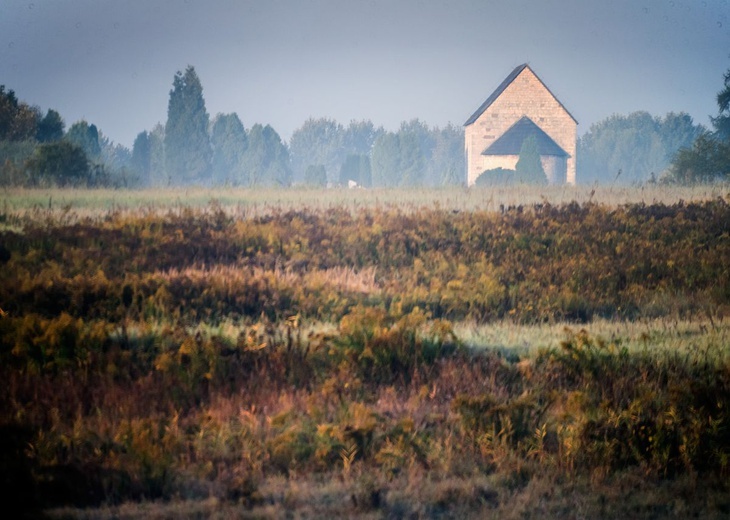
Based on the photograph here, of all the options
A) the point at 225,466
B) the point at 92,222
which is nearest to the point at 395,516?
the point at 225,466

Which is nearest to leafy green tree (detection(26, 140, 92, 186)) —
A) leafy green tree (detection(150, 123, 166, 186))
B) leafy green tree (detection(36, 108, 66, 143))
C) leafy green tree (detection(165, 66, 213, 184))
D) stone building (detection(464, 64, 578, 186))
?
leafy green tree (detection(36, 108, 66, 143))

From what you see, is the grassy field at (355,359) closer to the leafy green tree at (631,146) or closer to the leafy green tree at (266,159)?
the leafy green tree at (266,159)

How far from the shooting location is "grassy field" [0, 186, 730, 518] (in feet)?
16.5

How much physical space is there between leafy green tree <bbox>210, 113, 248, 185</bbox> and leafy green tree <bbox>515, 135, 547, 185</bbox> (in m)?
13.2

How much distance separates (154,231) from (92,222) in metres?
0.89

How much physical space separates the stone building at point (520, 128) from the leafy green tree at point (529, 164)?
0.23 meters

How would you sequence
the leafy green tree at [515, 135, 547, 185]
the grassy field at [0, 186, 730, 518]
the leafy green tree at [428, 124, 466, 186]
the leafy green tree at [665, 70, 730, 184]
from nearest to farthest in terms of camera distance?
the grassy field at [0, 186, 730, 518] → the leafy green tree at [665, 70, 730, 184] → the leafy green tree at [428, 124, 466, 186] → the leafy green tree at [515, 135, 547, 185]

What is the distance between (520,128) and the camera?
25031 millimetres

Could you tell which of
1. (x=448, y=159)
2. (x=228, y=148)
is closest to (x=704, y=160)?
(x=448, y=159)

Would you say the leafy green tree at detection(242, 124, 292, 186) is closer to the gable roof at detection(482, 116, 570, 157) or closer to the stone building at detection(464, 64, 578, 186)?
the stone building at detection(464, 64, 578, 186)

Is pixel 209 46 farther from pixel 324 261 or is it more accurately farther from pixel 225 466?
pixel 225 466

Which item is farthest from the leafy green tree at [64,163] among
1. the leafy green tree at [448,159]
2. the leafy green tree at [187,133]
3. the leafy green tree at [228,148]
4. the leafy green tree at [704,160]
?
the leafy green tree at [704,160]

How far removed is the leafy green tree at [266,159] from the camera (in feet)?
35.1

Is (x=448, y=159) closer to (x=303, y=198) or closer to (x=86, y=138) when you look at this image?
(x=303, y=198)
